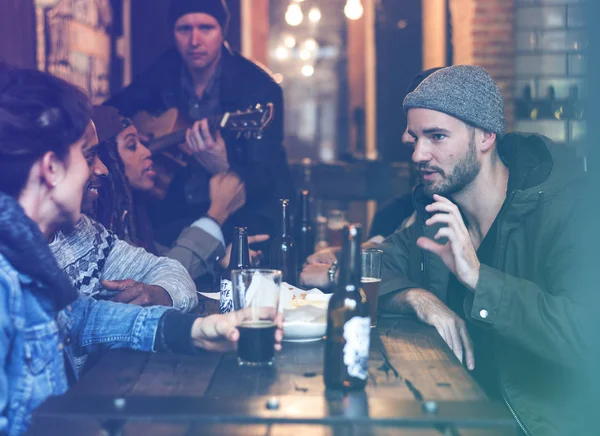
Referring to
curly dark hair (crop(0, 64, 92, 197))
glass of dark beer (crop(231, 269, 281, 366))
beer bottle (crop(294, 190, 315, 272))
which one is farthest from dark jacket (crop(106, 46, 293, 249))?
glass of dark beer (crop(231, 269, 281, 366))

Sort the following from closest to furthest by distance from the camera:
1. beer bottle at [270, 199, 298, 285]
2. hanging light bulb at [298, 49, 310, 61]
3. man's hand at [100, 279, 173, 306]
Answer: man's hand at [100, 279, 173, 306], beer bottle at [270, 199, 298, 285], hanging light bulb at [298, 49, 310, 61]

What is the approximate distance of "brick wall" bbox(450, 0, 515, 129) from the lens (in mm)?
5734

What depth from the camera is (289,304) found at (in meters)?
1.94

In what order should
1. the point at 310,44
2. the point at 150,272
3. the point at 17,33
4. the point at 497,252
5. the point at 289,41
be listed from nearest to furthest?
the point at 497,252 → the point at 150,272 → the point at 17,33 → the point at 310,44 → the point at 289,41

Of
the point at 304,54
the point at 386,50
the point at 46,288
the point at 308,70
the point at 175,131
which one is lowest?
the point at 46,288

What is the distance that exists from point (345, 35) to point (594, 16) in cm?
1466

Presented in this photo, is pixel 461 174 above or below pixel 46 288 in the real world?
above

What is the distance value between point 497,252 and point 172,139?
203cm

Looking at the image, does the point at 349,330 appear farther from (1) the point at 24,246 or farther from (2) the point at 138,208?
(2) the point at 138,208

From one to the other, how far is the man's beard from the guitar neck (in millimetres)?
1634

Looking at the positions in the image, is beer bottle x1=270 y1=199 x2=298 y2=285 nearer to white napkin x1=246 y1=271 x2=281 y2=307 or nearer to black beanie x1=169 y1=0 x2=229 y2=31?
white napkin x1=246 y1=271 x2=281 y2=307

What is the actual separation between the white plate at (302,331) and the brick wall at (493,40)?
4.25m

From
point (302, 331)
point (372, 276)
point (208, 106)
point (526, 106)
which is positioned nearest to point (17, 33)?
point (208, 106)

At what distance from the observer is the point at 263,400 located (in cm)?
138
